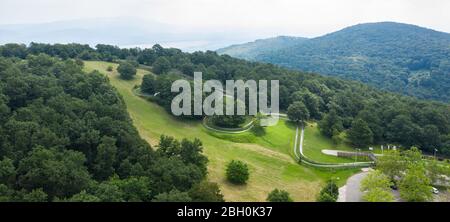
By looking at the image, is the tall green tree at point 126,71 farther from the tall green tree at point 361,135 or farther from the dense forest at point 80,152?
the tall green tree at point 361,135

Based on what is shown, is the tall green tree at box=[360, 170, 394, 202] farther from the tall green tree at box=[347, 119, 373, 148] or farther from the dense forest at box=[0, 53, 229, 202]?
the tall green tree at box=[347, 119, 373, 148]

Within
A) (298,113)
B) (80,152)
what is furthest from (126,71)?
(80,152)

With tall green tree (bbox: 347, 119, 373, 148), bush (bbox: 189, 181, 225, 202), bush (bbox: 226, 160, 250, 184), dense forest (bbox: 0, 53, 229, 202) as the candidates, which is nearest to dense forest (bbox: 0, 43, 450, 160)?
tall green tree (bbox: 347, 119, 373, 148)

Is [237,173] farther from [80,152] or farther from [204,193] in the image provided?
[80,152]

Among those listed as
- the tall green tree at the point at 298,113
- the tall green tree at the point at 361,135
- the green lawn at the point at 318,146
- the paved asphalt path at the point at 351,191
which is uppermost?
the tall green tree at the point at 298,113

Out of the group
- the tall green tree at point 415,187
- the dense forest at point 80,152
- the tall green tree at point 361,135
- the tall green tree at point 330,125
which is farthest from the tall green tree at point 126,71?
the tall green tree at point 415,187
